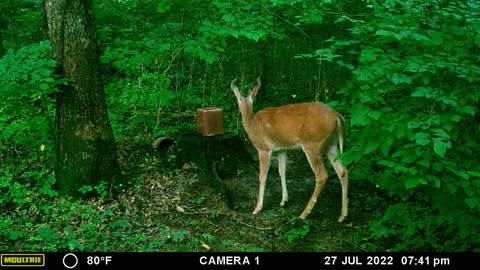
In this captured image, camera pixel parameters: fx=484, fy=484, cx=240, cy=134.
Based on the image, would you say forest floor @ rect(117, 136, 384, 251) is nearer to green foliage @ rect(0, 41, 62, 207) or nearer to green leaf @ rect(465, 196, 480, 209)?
green foliage @ rect(0, 41, 62, 207)

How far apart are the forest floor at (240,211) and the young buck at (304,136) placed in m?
0.23

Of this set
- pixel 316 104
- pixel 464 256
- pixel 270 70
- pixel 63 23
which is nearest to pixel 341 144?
pixel 316 104

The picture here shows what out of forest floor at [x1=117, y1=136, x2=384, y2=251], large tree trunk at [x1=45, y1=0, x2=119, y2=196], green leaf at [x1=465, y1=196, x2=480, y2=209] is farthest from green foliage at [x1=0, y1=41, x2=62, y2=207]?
green leaf at [x1=465, y1=196, x2=480, y2=209]

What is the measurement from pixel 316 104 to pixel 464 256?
2.52 meters

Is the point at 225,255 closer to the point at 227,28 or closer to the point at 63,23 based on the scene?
the point at 227,28

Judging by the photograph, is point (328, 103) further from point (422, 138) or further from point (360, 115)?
point (422, 138)

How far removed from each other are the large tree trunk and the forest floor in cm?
67

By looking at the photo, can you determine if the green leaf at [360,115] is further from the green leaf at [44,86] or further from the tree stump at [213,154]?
the green leaf at [44,86]

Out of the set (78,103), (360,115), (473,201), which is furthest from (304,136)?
(78,103)

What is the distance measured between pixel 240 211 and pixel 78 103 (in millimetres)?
2498

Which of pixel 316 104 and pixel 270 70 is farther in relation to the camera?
pixel 270 70

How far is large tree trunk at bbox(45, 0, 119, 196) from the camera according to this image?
6.02 meters

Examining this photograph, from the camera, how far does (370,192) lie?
6938 millimetres

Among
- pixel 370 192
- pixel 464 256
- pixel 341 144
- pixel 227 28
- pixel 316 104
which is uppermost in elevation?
pixel 227 28
